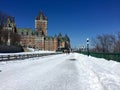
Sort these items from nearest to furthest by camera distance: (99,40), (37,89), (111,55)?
(37,89) < (111,55) < (99,40)

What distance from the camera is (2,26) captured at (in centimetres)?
8900

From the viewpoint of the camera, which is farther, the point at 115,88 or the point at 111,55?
the point at 111,55

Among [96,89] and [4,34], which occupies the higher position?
[4,34]

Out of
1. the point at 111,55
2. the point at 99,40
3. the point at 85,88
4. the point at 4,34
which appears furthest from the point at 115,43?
the point at 85,88

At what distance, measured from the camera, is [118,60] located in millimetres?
28172

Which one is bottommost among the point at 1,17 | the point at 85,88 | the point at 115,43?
the point at 85,88

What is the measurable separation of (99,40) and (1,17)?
1908 inches

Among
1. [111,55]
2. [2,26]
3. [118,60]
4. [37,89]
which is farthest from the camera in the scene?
[2,26]

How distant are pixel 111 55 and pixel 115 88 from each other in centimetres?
2420

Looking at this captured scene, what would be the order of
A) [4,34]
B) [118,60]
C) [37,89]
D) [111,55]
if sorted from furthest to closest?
[4,34] < [111,55] < [118,60] < [37,89]

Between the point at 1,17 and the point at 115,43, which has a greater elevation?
the point at 1,17

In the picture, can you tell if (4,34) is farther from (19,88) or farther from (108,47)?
(19,88)

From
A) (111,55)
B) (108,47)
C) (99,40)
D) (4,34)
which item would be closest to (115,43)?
(108,47)

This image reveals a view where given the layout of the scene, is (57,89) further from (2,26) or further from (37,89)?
(2,26)
